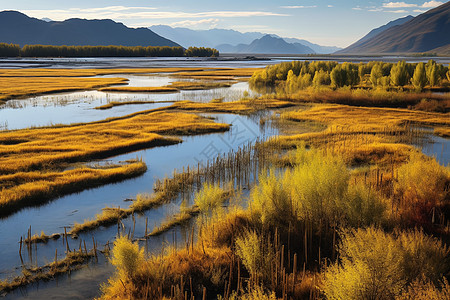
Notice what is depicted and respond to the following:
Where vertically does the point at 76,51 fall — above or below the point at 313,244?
above

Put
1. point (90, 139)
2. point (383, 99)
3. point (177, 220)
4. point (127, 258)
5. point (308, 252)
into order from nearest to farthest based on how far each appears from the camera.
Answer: point (127, 258), point (308, 252), point (177, 220), point (90, 139), point (383, 99)

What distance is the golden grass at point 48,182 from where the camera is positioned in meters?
14.4

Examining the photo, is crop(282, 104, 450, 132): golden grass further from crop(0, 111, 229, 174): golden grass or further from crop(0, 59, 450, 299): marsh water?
crop(0, 111, 229, 174): golden grass

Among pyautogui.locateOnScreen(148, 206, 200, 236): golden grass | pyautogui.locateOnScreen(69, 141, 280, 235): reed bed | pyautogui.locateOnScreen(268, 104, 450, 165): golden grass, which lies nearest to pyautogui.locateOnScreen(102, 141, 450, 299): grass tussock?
pyautogui.locateOnScreen(148, 206, 200, 236): golden grass

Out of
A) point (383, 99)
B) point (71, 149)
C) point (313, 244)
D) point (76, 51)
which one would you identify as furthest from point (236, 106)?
point (76, 51)

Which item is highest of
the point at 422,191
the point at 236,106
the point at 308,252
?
the point at 236,106

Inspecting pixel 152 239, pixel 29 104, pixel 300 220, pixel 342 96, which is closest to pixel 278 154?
pixel 300 220

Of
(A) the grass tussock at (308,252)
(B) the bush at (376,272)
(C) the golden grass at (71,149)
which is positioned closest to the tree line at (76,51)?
(C) the golden grass at (71,149)

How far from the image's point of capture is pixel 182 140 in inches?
987

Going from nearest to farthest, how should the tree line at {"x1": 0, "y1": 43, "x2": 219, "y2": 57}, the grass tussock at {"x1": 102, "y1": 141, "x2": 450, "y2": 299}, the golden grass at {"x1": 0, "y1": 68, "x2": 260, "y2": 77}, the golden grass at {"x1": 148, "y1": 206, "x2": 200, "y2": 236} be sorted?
the grass tussock at {"x1": 102, "y1": 141, "x2": 450, "y2": 299} < the golden grass at {"x1": 148, "y1": 206, "x2": 200, "y2": 236} < the golden grass at {"x1": 0, "y1": 68, "x2": 260, "y2": 77} < the tree line at {"x1": 0, "y1": 43, "x2": 219, "y2": 57}

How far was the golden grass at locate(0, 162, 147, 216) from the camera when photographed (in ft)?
47.1

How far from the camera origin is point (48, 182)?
15.9 m

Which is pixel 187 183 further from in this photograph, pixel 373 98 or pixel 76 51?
pixel 76 51

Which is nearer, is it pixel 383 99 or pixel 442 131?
pixel 442 131
